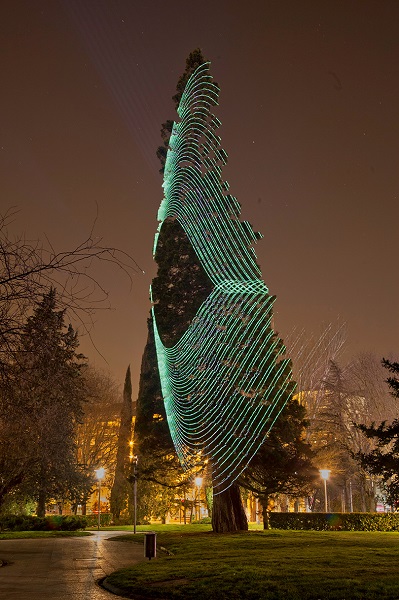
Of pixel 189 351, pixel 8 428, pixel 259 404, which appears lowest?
pixel 8 428

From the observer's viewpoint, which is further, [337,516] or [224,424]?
[337,516]

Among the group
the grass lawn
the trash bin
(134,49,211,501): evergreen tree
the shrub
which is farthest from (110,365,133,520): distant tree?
the grass lawn

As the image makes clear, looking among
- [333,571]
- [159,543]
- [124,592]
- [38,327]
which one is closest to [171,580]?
[124,592]

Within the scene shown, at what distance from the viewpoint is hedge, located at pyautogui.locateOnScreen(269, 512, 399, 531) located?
38.9 metres

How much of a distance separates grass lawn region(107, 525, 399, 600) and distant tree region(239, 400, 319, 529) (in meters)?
10.0

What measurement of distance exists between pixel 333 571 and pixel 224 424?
54.8 ft

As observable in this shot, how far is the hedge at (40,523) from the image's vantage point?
46031mm

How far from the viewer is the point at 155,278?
37469 mm

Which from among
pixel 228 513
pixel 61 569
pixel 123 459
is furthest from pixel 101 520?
pixel 61 569

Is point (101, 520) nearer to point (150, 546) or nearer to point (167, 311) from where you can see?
point (167, 311)

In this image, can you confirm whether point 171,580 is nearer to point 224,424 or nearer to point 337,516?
point 224,424

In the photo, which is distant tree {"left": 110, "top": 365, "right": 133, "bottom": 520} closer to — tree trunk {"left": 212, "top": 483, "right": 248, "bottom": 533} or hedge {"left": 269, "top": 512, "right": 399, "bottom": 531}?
hedge {"left": 269, "top": 512, "right": 399, "bottom": 531}

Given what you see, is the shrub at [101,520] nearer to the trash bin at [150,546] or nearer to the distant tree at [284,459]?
the distant tree at [284,459]

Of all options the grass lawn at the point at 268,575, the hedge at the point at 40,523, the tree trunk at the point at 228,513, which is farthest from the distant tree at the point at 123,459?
the grass lawn at the point at 268,575
